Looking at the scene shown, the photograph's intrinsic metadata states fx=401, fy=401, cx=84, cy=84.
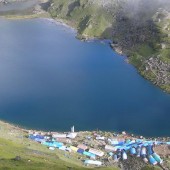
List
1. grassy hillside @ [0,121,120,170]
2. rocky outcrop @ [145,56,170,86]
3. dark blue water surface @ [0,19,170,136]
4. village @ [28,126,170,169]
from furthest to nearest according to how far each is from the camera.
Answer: rocky outcrop @ [145,56,170,86]
dark blue water surface @ [0,19,170,136]
village @ [28,126,170,169]
grassy hillside @ [0,121,120,170]

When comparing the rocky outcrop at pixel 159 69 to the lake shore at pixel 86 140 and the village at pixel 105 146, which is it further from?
the village at pixel 105 146

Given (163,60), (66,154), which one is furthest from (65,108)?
(163,60)

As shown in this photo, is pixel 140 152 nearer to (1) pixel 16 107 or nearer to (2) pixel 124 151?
(2) pixel 124 151

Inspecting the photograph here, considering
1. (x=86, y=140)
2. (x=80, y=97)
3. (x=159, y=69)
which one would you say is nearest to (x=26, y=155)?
(x=86, y=140)

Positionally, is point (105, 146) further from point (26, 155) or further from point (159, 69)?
point (159, 69)

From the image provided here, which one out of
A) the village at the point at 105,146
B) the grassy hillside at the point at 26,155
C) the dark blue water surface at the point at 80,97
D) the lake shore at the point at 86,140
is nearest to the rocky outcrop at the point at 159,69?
the dark blue water surface at the point at 80,97

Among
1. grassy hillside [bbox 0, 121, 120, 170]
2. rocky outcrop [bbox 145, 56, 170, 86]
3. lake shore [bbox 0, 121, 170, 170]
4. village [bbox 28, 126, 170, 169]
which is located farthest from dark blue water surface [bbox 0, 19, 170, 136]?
grassy hillside [bbox 0, 121, 120, 170]

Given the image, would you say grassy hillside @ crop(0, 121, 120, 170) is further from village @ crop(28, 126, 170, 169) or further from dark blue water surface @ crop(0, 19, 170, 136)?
dark blue water surface @ crop(0, 19, 170, 136)
